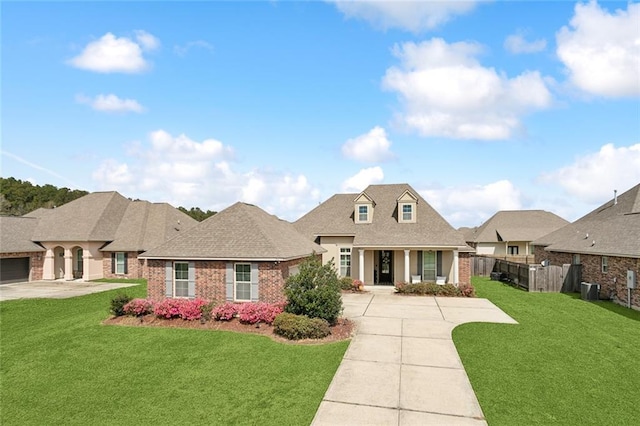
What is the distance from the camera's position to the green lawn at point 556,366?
7.67 m

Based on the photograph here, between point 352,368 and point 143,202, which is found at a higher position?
point 143,202

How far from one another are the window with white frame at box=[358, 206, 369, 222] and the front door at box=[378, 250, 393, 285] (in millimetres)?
2616

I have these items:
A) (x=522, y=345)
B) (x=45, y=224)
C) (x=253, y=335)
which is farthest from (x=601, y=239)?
(x=45, y=224)

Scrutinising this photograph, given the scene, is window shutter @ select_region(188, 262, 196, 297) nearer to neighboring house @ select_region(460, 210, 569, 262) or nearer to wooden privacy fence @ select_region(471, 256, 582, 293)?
wooden privacy fence @ select_region(471, 256, 582, 293)

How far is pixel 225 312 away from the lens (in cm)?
1436

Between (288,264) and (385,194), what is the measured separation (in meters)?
13.6

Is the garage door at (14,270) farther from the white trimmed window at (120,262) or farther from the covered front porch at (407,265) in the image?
the covered front porch at (407,265)

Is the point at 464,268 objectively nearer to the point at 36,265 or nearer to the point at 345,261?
the point at 345,261

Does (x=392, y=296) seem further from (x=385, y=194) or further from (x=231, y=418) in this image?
(x=231, y=418)

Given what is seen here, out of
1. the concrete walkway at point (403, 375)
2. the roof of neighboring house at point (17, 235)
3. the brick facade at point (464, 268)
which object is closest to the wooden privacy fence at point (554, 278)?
the brick facade at point (464, 268)

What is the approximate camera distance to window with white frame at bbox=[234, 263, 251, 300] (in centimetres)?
1595

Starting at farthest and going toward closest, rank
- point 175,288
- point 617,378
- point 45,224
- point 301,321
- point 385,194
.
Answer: point 45,224
point 385,194
point 175,288
point 301,321
point 617,378

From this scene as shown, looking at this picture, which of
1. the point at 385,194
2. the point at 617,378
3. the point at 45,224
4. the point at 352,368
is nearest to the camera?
the point at 617,378

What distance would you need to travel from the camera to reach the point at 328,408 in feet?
25.9
